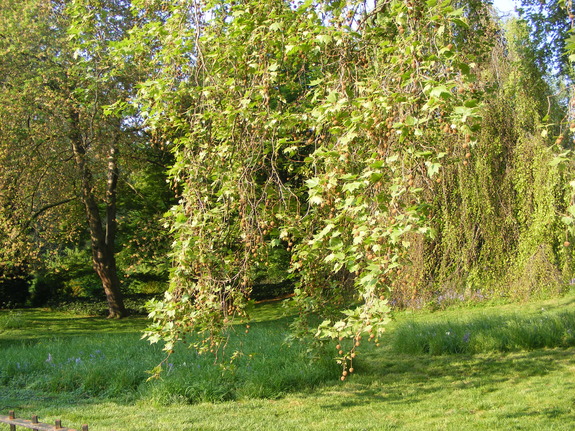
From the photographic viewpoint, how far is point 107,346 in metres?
8.98

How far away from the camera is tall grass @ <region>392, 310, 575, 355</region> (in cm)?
793

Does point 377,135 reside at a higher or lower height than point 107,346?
higher

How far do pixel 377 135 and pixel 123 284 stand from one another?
62.3 ft

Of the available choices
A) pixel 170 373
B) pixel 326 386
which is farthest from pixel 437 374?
pixel 170 373

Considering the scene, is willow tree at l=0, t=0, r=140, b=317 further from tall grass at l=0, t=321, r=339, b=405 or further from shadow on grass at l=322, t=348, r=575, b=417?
shadow on grass at l=322, t=348, r=575, b=417

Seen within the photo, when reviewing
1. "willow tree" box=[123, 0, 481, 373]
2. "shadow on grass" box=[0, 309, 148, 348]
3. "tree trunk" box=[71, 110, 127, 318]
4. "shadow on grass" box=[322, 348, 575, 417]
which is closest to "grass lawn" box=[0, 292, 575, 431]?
"shadow on grass" box=[322, 348, 575, 417]

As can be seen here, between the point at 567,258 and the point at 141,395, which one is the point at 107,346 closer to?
the point at 141,395

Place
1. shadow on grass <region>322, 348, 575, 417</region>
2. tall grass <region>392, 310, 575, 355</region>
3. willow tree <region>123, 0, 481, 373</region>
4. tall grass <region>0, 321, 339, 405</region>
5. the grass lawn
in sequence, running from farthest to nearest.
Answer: tall grass <region>392, 310, 575, 355</region>
shadow on grass <region>322, 348, 575, 417</region>
tall grass <region>0, 321, 339, 405</region>
the grass lawn
willow tree <region>123, 0, 481, 373</region>

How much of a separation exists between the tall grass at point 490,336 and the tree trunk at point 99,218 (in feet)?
26.5

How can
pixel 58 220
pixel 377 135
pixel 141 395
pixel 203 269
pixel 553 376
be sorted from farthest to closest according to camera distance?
pixel 58 220
pixel 553 376
pixel 141 395
pixel 203 269
pixel 377 135

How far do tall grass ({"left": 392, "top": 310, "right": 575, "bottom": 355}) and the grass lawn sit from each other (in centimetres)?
2

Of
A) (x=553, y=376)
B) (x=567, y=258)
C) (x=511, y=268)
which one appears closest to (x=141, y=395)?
(x=553, y=376)

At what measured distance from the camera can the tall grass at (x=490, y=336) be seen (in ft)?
26.0

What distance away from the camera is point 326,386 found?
6.57 metres
